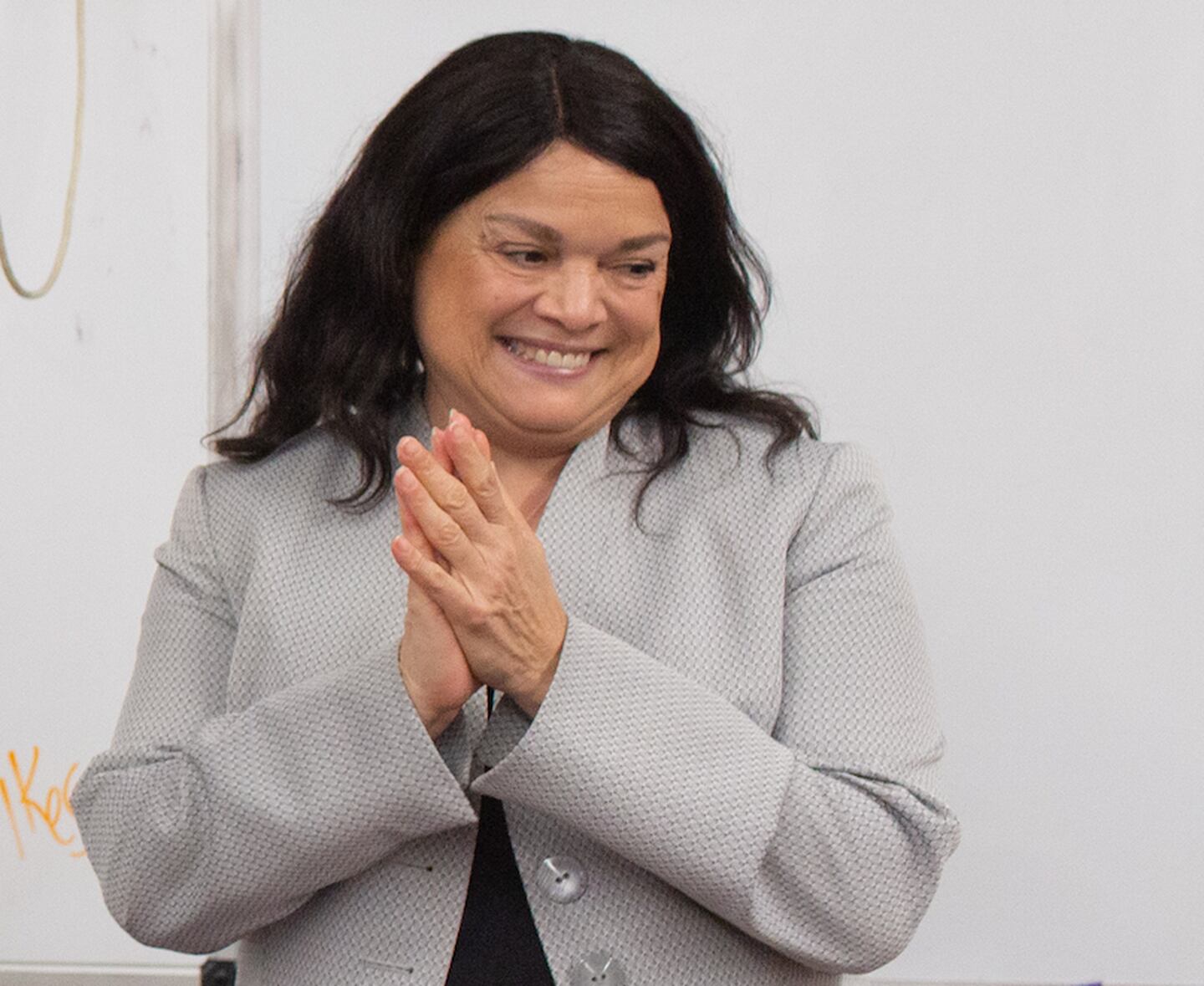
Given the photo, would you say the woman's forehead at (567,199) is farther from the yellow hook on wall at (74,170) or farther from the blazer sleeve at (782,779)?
the yellow hook on wall at (74,170)

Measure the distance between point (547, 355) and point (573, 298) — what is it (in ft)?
0.23

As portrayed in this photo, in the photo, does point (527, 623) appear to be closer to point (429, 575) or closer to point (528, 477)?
point (429, 575)

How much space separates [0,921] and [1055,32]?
1749 millimetres

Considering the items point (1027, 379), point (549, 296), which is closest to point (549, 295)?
point (549, 296)

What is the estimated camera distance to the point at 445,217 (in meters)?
1.49

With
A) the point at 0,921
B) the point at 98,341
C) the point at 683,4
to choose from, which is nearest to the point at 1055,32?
the point at 683,4

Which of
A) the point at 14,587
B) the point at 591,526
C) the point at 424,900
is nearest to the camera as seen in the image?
the point at 424,900

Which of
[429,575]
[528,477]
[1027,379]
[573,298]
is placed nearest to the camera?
[429,575]

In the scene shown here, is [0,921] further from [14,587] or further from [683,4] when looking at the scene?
[683,4]

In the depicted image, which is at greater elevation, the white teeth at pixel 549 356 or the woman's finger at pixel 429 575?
the white teeth at pixel 549 356

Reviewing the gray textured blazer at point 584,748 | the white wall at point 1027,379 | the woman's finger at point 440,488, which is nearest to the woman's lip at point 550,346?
the gray textured blazer at point 584,748

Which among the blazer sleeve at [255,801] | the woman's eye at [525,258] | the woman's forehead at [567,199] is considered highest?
the woman's forehead at [567,199]

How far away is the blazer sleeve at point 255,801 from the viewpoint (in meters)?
1.31

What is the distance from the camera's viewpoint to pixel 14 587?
7.18 ft
